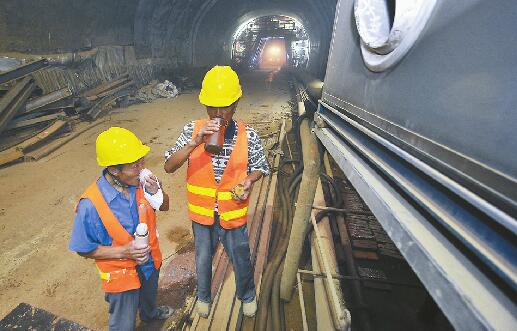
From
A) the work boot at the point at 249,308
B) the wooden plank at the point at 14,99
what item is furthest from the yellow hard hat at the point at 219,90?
the wooden plank at the point at 14,99

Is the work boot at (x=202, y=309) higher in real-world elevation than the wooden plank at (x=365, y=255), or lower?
lower

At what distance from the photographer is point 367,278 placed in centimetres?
329

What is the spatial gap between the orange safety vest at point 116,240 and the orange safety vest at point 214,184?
453mm

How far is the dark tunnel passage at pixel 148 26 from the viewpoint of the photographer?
8906 mm

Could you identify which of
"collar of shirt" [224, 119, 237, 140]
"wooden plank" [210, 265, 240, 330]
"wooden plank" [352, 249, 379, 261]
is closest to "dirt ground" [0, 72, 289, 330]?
"wooden plank" [210, 265, 240, 330]

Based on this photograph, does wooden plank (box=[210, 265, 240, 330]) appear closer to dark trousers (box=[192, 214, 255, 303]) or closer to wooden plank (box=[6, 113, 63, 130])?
dark trousers (box=[192, 214, 255, 303])

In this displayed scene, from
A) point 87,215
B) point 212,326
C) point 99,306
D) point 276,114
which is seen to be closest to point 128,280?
point 87,215

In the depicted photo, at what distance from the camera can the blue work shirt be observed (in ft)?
6.44

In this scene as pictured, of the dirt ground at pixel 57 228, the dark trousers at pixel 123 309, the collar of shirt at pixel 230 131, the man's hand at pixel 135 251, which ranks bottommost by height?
the dirt ground at pixel 57 228

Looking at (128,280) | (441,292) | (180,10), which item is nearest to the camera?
(441,292)

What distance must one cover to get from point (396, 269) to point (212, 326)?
2.58 meters

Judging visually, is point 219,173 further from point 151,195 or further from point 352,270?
point 352,270

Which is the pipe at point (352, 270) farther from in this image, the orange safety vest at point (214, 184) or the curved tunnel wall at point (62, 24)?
the curved tunnel wall at point (62, 24)

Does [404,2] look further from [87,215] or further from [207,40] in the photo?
[207,40]
